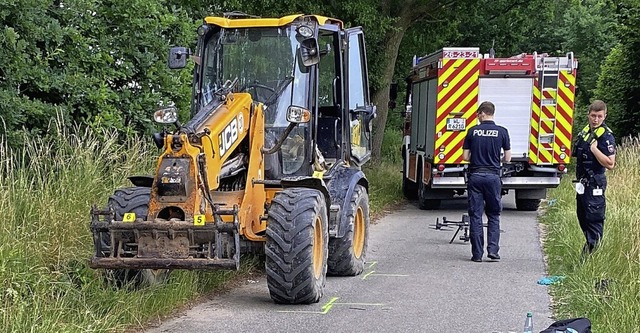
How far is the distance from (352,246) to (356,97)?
202 cm

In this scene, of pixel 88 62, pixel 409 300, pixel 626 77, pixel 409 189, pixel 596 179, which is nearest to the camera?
pixel 409 300

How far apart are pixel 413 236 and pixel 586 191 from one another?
3.98 metres

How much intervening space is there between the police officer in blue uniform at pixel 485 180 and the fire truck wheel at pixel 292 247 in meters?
3.41

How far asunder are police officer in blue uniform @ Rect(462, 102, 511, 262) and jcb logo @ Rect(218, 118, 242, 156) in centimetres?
391

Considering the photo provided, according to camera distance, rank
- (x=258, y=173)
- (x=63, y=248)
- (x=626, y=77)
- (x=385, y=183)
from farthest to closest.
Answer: (x=626, y=77), (x=385, y=183), (x=258, y=173), (x=63, y=248)

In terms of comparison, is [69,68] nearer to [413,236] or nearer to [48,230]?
[48,230]

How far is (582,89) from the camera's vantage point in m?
39.1

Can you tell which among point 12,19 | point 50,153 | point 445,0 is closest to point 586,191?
point 50,153

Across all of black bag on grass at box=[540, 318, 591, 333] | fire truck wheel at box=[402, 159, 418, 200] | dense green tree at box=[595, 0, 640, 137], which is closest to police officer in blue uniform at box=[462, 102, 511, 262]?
black bag on grass at box=[540, 318, 591, 333]

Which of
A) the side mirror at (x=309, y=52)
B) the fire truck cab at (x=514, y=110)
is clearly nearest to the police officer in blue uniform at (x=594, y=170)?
the side mirror at (x=309, y=52)

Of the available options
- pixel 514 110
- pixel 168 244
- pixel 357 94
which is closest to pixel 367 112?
pixel 357 94

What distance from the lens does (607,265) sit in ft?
27.5

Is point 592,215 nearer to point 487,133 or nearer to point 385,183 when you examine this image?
point 487,133

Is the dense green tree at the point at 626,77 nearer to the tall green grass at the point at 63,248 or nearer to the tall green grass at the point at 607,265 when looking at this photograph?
the tall green grass at the point at 607,265
